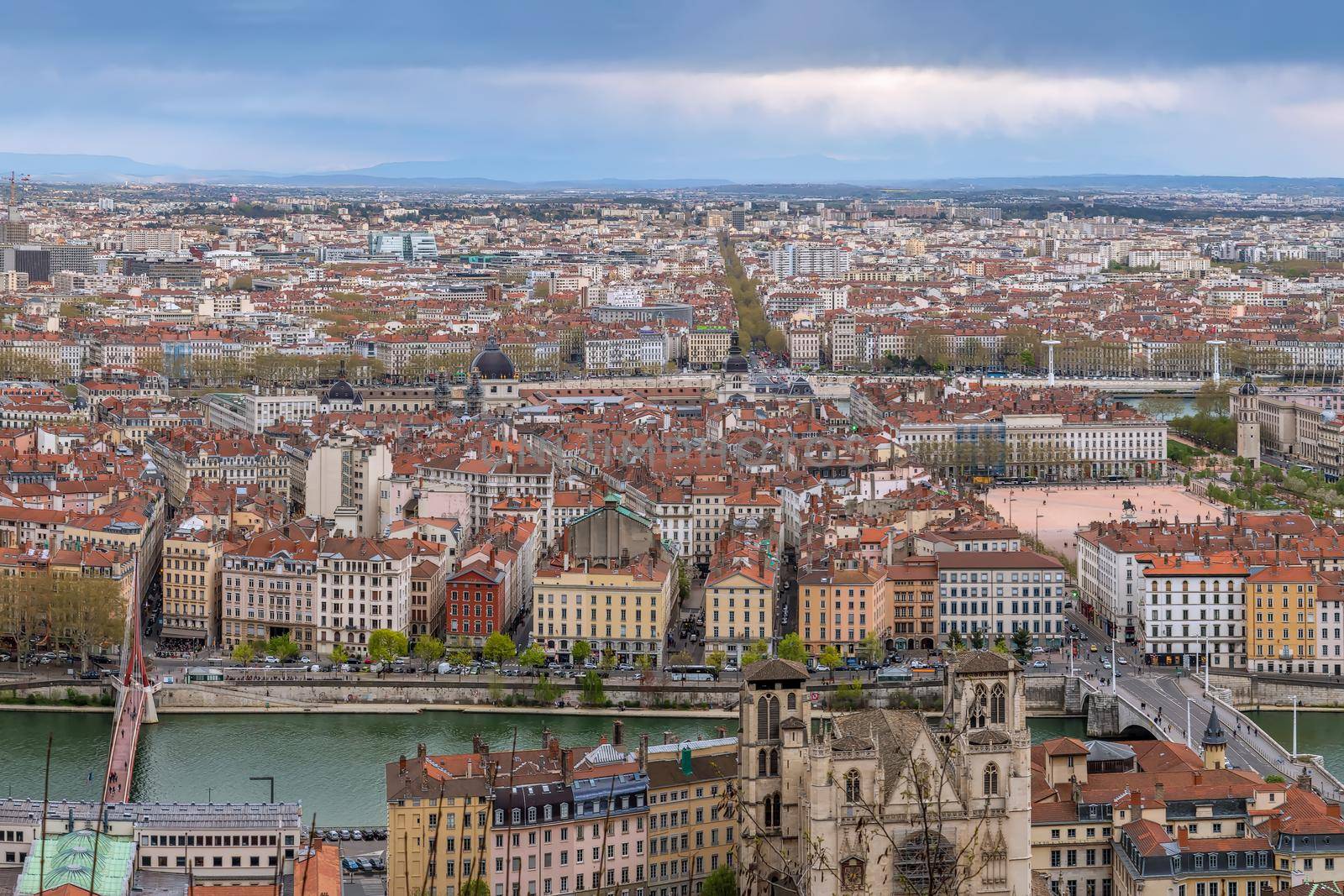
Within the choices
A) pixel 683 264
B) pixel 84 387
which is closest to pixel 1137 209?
pixel 683 264

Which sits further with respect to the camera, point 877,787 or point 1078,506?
point 1078,506

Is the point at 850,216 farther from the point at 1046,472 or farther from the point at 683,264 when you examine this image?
the point at 1046,472

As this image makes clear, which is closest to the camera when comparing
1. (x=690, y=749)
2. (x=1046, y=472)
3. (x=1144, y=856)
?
(x=1144, y=856)

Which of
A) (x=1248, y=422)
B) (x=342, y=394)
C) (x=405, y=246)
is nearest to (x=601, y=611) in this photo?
(x=1248, y=422)

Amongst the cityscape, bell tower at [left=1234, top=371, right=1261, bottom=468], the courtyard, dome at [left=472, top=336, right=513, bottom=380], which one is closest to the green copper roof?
the cityscape

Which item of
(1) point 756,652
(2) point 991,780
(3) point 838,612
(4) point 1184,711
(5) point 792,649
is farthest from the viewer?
(3) point 838,612

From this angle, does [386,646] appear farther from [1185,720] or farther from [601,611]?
[1185,720]

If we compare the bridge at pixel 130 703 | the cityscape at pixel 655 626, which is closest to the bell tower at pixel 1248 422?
the cityscape at pixel 655 626

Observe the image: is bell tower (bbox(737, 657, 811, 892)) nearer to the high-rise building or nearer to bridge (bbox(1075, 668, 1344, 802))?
bridge (bbox(1075, 668, 1344, 802))
